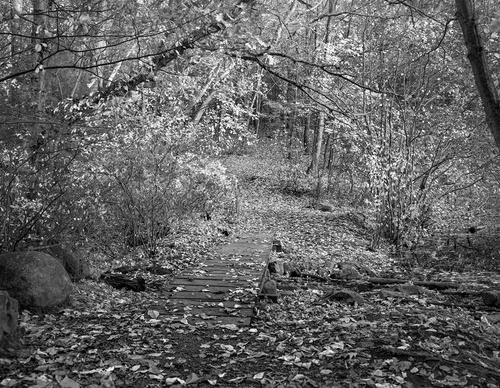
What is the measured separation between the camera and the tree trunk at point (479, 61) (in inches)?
136

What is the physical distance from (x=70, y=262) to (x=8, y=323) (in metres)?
2.86

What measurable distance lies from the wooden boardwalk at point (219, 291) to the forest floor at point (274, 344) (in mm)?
219

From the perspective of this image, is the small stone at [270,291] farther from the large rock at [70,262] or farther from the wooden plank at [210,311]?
the large rock at [70,262]

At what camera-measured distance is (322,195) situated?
19.5m

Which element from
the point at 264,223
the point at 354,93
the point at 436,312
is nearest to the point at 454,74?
the point at 354,93

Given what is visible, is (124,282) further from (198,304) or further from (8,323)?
(8,323)

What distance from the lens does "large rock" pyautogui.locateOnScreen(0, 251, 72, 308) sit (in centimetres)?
516

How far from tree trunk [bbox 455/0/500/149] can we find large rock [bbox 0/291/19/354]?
161 inches

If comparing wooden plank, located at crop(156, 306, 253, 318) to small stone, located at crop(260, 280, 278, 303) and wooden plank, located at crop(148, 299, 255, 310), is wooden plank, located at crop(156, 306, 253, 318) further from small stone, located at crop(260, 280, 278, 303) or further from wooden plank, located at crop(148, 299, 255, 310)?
small stone, located at crop(260, 280, 278, 303)

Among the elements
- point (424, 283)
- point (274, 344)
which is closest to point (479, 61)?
point (274, 344)

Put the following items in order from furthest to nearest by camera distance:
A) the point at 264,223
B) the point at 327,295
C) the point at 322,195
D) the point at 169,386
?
the point at 322,195
the point at 264,223
the point at 327,295
the point at 169,386

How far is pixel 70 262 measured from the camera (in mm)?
7035

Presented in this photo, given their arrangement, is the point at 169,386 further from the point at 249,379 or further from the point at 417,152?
the point at 417,152

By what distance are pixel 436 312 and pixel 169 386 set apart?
10.6 ft
